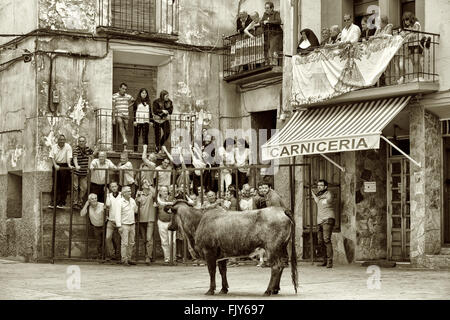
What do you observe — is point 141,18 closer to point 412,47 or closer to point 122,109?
point 122,109

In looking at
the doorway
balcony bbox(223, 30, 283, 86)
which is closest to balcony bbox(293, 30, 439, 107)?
the doorway

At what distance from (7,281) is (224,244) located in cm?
549

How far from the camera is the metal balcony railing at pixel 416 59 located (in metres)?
20.2

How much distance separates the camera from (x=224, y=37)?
90.4 feet

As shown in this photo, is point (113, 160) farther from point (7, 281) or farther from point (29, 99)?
point (7, 281)

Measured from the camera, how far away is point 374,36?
822 inches

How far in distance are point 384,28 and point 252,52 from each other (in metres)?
5.50

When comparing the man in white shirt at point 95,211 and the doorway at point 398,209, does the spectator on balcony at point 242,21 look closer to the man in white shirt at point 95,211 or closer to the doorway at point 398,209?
the doorway at point 398,209

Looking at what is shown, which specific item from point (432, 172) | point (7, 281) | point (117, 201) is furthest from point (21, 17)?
point (432, 172)

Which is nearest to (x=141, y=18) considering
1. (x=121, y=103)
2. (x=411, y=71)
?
(x=121, y=103)

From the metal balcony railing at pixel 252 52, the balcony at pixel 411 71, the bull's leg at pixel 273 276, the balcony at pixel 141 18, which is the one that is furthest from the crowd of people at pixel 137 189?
the bull's leg at pixel 273 276

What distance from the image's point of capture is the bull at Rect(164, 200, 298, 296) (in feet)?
47.2
